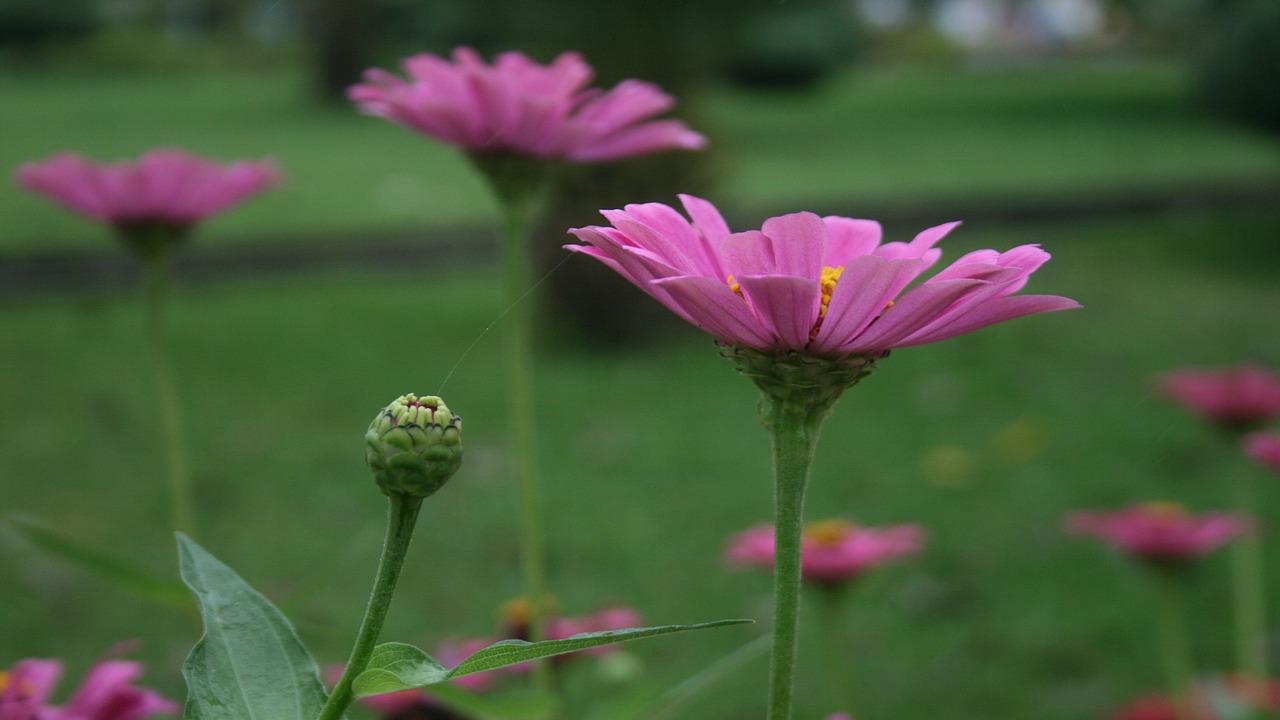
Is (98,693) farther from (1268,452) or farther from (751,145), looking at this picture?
(751,145)

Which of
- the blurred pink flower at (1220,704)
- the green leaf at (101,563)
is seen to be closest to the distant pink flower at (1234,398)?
the blurred pink flower at (1220,704)

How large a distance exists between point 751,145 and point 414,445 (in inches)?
394

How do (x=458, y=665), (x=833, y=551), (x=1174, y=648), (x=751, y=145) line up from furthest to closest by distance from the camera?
1. (x=751, y=145)
2. (x=1174, y=648)
3. (x=833, y=551)
4. (x=458, y=665)

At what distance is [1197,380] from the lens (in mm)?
1503

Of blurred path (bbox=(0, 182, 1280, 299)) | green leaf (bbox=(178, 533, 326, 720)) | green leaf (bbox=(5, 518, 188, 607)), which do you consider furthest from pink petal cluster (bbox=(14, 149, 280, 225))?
blurred path (bbox=(0, 182, 1280, 299))

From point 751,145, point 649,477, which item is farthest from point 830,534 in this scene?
point 751,145

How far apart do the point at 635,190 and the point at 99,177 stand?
9.60ft

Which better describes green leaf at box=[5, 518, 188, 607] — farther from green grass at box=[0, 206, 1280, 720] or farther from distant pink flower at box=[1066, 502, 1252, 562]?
distant pink flower at box=[1066, 502, 1252, 562]

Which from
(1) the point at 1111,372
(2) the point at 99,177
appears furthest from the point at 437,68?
(1) the point at 1111,372

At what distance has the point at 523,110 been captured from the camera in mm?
830

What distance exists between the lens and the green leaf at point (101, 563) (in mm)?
614

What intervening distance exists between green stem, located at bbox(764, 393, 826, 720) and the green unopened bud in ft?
0.39

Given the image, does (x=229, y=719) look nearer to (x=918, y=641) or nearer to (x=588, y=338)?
(x=918, y=641)

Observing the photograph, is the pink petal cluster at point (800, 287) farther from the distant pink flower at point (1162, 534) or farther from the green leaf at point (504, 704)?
the distant pink flower at point (1162, 534)
